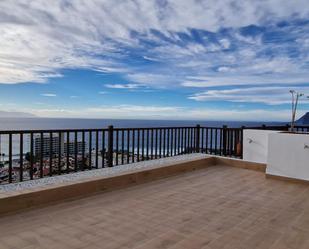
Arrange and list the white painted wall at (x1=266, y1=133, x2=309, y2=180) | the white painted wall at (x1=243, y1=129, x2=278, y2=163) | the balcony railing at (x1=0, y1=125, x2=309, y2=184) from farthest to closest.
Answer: the white painted wall at (x1=243, y1=129, x2=278, y2=163) < the white painted wall at (x1=266, y1=133, x2=309, y2=180) < the balcony railing at (x1=0, y1=125, x2=309, y2=184)

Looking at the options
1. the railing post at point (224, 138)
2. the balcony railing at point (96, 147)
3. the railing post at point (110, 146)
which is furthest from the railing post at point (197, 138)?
the railing post at point (110, 146)

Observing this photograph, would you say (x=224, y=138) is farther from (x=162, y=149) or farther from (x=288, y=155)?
(x=288, y=155)

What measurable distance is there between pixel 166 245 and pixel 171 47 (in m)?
7.00

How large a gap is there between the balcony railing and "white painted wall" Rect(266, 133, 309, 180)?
166 centimetres

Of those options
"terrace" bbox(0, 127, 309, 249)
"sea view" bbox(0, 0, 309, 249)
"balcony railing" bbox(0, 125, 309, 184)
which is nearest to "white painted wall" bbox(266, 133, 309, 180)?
"sea view" bbox(0, 0, 309, 249)

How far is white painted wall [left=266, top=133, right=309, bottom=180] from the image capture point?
452 centimetres

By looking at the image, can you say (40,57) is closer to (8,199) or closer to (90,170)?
(90,170)

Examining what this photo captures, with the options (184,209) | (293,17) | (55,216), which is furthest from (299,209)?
(293,17)

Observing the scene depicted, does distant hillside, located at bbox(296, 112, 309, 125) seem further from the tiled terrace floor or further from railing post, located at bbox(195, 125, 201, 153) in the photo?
the tiled terrace floor

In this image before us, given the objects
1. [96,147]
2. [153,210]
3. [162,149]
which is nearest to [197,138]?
[162,149]

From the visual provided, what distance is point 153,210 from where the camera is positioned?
308 cm

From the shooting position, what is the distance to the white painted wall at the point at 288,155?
14.8 feet

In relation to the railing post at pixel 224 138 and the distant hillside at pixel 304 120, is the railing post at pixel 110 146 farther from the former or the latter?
the distant hillside at pixel 304 120

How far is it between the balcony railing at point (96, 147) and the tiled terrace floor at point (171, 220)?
1035mm
